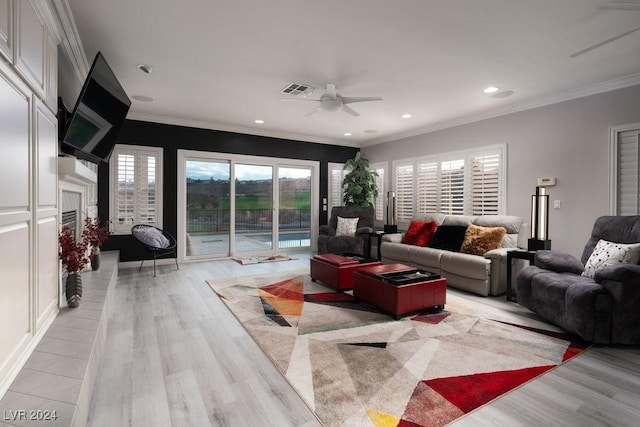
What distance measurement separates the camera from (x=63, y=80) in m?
2.91

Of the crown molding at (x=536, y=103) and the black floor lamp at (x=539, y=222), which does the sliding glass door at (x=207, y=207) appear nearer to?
the crown molding at (x=536, y=103)

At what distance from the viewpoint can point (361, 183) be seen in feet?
22.6

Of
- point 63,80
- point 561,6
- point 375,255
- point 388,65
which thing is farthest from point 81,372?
point 375,255

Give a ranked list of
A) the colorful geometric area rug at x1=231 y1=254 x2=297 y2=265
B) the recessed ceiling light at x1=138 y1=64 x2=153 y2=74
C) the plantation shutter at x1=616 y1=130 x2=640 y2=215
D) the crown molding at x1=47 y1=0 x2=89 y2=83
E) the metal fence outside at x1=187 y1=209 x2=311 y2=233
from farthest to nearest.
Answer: the metal fence outside at x1=187 y1=209 x2=311 y2=233 → the colorful geometric area rug at x1=231 y1=254 x2=297 y2=265 → the plantation shutter at x1=616 y1=130 x2=640 y2=215 → the recessed ceiling light at x1=138 y1=64 x2=153 y2=74 → the crown molding at x1=47 y1=0 x2=89 y2=83

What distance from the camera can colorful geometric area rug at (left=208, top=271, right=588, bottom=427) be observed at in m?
1.81

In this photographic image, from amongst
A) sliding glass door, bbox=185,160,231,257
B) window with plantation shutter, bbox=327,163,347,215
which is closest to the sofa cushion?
window with plantation shutter, bbox=327,163,347,215

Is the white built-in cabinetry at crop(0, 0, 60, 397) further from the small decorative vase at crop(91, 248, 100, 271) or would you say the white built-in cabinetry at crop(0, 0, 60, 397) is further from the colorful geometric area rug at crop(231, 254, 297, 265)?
the colorful geometric area rug at crop(231, 254, 297, 265)

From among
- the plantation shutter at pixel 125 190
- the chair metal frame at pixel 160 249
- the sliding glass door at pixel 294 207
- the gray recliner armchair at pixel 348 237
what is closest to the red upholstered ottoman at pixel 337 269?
the gray recliner armchair at pixel 348 237

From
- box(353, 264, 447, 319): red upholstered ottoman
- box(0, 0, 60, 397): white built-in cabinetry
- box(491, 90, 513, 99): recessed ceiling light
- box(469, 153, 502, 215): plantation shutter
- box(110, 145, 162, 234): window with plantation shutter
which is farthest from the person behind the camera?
box(110, 145, 162, 234): window with plantation shutter

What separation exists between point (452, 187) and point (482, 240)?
60.1 inches

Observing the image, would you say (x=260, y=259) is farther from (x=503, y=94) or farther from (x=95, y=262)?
(x=503, y=94)

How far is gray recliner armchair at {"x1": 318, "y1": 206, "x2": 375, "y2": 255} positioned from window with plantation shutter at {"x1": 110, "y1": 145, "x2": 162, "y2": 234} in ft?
10.1

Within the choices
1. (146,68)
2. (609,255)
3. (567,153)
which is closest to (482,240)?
(609,255)

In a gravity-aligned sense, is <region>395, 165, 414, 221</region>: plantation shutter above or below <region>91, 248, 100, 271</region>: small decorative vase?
above
